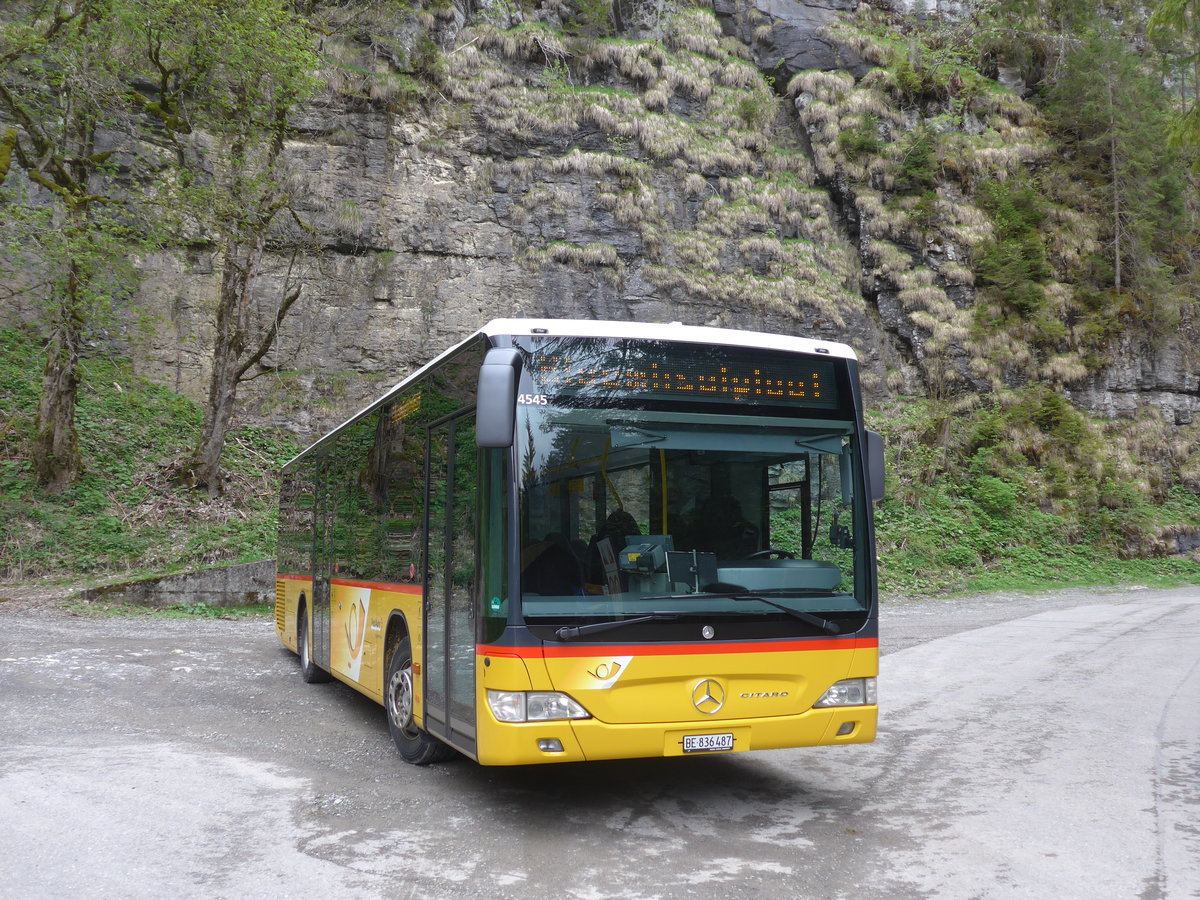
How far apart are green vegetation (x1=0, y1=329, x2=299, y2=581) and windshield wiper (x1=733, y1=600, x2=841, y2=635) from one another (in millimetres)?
15226

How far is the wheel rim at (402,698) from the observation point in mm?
6895

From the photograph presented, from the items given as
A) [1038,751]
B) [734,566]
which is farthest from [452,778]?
[1038,751]

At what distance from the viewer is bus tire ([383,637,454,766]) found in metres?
6.70

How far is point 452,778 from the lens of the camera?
655 centimetres

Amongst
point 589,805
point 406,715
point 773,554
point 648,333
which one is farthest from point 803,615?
point 406,715

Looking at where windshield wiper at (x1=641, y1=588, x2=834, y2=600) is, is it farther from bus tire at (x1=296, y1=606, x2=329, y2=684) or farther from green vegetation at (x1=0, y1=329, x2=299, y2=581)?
green vegetation at (x1=0, y1=329, x2=299, y2=581)

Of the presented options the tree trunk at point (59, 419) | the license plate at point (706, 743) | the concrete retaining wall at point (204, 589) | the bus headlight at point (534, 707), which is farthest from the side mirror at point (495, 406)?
the tree trunk at point (59, 419)

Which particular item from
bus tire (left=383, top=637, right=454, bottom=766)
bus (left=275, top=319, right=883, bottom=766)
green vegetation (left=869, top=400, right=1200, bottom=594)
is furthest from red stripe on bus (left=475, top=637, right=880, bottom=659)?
green vegetation (left=869, top=400, right=1200, bottom=594)

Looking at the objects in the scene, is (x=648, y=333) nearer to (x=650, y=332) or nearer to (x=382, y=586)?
(x=650, y=332)

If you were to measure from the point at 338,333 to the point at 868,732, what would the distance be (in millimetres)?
23260

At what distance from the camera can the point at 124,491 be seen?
67.2 feet

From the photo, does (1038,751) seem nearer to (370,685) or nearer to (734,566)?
(734,566)

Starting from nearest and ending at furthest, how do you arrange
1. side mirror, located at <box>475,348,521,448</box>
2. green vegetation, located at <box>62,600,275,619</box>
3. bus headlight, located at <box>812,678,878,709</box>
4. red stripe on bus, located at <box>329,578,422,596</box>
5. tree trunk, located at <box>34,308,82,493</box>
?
side mirror, located at <box>475,348,521,448</box> < bus headlight, located at <box>812,678,878,709</box> < red stripe on bus, located at <box>329,578,422,596</box> < green vegetation, located at <box>62,600,275,619</box> < tree trunk, located at <box>34,308,82,493</box>

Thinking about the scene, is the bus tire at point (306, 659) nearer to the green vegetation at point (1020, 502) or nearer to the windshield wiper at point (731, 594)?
the windshield wiper at point (731, 594)
